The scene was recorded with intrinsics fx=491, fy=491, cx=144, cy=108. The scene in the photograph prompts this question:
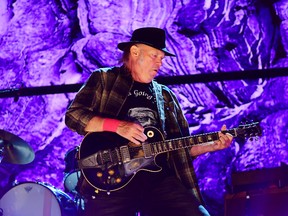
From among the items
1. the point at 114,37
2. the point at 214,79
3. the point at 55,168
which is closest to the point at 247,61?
the point at 214,79

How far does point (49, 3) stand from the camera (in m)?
6.21

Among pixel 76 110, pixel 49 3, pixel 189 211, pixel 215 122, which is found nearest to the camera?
pixel 189 211

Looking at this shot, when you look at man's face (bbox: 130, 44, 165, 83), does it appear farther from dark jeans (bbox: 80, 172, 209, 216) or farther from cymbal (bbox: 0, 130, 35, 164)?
cymbal (bbox: 0, 130, 35, 164)

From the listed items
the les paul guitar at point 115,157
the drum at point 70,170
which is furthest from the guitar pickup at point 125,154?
the drum at point 70,170

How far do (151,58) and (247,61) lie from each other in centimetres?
237

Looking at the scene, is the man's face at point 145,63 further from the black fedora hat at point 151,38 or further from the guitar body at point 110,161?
the guitar body at point 110,161

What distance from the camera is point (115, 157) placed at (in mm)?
3580

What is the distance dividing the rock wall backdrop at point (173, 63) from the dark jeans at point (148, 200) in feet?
7.63

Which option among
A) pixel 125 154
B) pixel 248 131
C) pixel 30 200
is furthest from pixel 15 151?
pixel 248 131

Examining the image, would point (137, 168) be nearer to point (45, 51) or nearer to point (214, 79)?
point (214, 79)

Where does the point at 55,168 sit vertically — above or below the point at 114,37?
below

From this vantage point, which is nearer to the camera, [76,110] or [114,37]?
[76,110]

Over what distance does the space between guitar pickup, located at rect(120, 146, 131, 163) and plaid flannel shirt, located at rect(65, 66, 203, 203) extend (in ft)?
0.90

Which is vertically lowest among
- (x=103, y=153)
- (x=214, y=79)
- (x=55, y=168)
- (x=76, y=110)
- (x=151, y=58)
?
(x=55, y=168)
